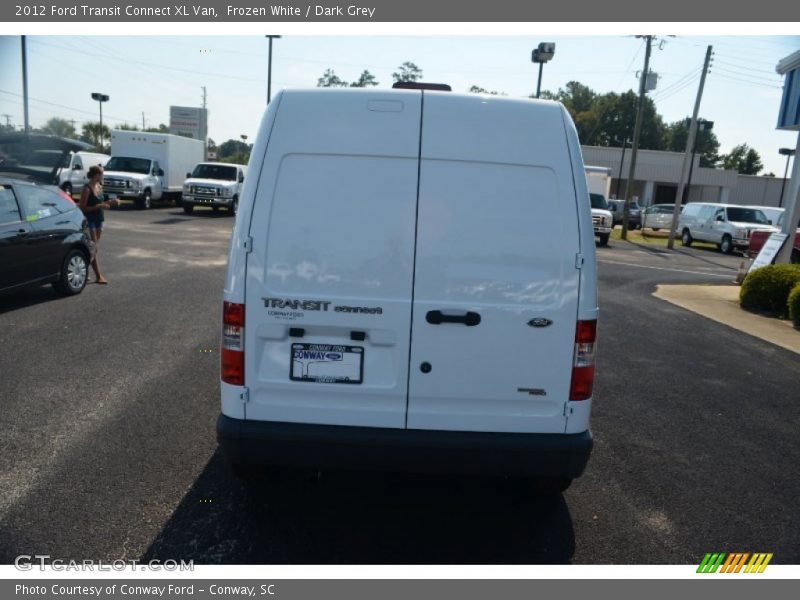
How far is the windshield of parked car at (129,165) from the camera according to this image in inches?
1117

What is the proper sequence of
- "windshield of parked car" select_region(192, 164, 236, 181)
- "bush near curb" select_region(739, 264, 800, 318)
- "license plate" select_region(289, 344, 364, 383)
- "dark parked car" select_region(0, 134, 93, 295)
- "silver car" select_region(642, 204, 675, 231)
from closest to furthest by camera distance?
1. "license plate" select_region(289, 344, 364, 383)
2. "dark parked car" select_region(0, 134, 93, 295)
3. "bush near curb" select_region(739, 264, 800, 318)
4. "windshield of parked car" select_region(192, 164, 236, 181)
5. "silver car" select_region(642, 204, 675, 231)

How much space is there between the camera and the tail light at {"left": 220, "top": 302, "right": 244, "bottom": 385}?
353 centimetres

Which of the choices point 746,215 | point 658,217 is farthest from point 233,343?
point 658,217

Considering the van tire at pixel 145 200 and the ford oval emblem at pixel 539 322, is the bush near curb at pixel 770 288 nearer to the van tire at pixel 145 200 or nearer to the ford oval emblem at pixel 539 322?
the ford oval emblem at pixel 539 322

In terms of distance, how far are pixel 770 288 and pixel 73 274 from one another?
38.0ft

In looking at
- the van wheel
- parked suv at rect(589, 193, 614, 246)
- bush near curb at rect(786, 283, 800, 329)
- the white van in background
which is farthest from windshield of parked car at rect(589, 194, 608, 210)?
the van wheel

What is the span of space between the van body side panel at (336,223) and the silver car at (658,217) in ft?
113

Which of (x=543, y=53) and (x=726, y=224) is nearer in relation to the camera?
(x=543, y=53)

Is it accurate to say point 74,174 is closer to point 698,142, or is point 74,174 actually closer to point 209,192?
point 209,192

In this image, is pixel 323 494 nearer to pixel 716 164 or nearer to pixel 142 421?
pixel 142 421

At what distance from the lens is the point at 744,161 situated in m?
108

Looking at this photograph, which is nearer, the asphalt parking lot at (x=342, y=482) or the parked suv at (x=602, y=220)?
the asphalt parking lot at (x=342, y=482)

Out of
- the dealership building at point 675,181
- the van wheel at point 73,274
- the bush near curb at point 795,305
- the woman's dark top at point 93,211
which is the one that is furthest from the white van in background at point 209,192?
the dealership building at point 675,181

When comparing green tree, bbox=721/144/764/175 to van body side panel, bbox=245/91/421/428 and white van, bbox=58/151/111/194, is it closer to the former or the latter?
white van, bbox=58/151/111/194
